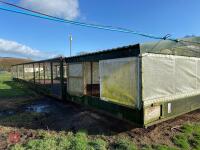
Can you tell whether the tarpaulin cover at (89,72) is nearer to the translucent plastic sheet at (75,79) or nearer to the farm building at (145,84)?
the translucent plastic sheet at (75,79)

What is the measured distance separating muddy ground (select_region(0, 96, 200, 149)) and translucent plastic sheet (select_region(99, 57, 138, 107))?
851 millimetres

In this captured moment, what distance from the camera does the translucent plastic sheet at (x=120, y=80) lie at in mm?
5316

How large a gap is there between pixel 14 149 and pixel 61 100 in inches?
228

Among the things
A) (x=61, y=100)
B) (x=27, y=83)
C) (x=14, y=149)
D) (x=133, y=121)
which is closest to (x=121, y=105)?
(x=133, y=121)

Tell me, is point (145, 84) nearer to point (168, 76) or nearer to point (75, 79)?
point (168, 76)

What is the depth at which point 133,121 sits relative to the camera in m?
5.54

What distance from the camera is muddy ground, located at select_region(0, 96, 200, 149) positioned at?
5.12 meters

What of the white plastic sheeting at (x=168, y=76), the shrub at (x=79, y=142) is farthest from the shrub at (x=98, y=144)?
the white plastic sheeting at (x=168, y=76)

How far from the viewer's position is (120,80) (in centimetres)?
577

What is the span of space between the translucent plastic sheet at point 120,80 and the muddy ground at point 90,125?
851 millimetres

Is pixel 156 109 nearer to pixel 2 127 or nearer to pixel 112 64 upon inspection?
pixel 112 64

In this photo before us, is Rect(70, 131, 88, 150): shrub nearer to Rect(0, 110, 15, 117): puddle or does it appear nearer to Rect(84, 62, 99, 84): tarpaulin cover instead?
Rect(84, 62, 99, 84): tarpaulin cover

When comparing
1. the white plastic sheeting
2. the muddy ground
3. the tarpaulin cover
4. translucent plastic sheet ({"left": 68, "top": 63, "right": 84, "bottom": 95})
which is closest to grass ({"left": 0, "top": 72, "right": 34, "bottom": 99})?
the muddy ground

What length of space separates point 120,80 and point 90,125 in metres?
1.79
